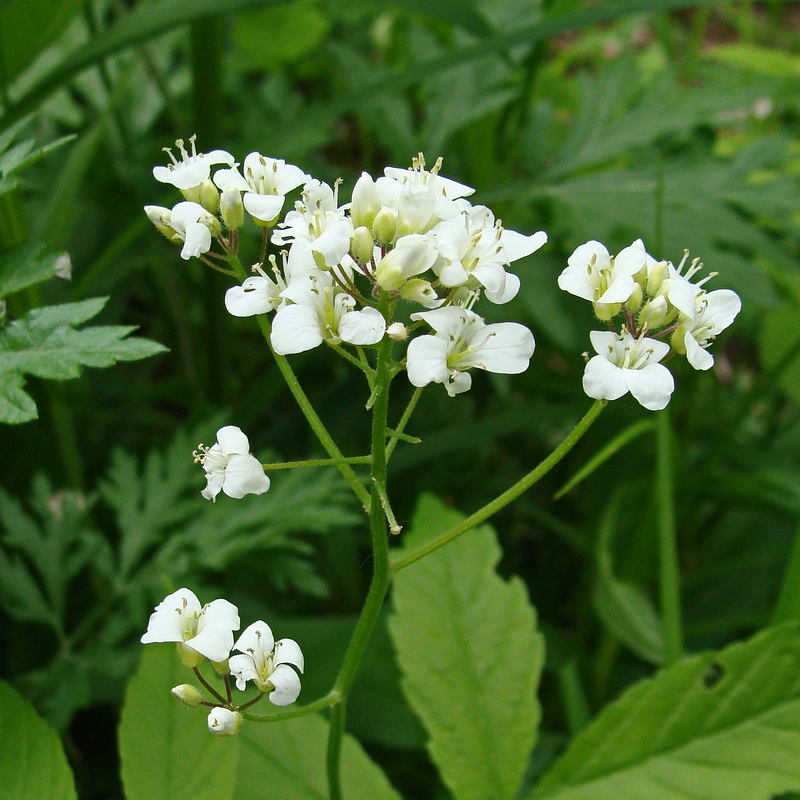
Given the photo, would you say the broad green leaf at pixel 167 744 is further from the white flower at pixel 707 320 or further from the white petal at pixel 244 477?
the white flower at pixel 707 320

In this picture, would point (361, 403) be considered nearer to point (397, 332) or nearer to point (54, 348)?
point (54, 348)

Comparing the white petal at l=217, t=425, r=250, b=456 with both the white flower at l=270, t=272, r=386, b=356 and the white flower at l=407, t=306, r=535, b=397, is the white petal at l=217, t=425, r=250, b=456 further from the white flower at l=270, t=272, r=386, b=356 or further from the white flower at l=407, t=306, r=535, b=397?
the white flower at l=407, t=306, r=535, b=397

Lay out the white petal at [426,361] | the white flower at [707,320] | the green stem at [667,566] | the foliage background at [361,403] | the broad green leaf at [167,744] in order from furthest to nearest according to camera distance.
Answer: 1. the foliage background at [361,403]
2. the green stem at [667,566]
3. the broad green leaf at [167,744]
4. the white flower at [707,320]
5. the white petal at [426,361]

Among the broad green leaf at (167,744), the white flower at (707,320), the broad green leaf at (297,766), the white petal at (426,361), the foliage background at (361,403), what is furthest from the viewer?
the foliage background at (361,403)

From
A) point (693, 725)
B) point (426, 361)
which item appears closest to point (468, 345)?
point (426, 361)

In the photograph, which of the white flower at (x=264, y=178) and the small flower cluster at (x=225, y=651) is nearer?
the small flower cluster at (x=225, y=651)

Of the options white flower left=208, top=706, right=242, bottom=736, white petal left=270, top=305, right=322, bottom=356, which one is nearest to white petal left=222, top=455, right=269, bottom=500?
white petal left=270, top=305, right=322, bottom=356

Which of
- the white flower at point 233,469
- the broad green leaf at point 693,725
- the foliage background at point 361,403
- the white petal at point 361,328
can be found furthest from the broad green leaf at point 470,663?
the white petal at point 361,328
